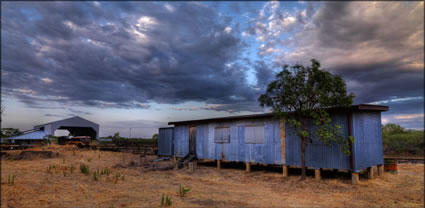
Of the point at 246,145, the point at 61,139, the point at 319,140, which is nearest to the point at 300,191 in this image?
the point at 319,140

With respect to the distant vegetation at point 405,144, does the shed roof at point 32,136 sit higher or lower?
higher

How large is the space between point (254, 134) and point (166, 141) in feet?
38.6

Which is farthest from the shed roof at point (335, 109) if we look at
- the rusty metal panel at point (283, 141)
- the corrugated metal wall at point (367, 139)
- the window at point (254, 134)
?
the rusty metal panel at point (283, 141)

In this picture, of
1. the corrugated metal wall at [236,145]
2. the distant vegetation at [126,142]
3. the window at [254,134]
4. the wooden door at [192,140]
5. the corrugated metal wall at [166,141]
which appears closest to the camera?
the corrugated metal wall at [236,145]

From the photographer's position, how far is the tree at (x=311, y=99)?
13.2 metres

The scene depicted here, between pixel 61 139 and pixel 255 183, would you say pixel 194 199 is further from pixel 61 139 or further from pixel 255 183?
pixel 61 139

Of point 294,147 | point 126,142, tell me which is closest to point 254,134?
point 294,147

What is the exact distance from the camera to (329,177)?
14.9 m

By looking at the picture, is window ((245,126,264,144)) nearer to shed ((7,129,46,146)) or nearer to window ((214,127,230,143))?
window ((214,127,230,143))

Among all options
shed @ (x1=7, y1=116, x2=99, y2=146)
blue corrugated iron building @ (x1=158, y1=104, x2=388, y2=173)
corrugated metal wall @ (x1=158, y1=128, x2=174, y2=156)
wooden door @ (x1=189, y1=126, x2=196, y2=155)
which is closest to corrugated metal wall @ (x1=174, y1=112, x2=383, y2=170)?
blue corrugated iron building @ (x1=158, y1=104, x2=388, y2=173)

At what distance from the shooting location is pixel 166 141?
26422 mm

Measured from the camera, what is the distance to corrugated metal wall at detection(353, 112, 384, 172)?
13.4 m

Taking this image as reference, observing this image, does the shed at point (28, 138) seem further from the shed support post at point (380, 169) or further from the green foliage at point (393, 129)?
the green foliage at point (393, 129)

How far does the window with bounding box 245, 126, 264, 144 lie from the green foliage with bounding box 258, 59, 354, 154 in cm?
290
